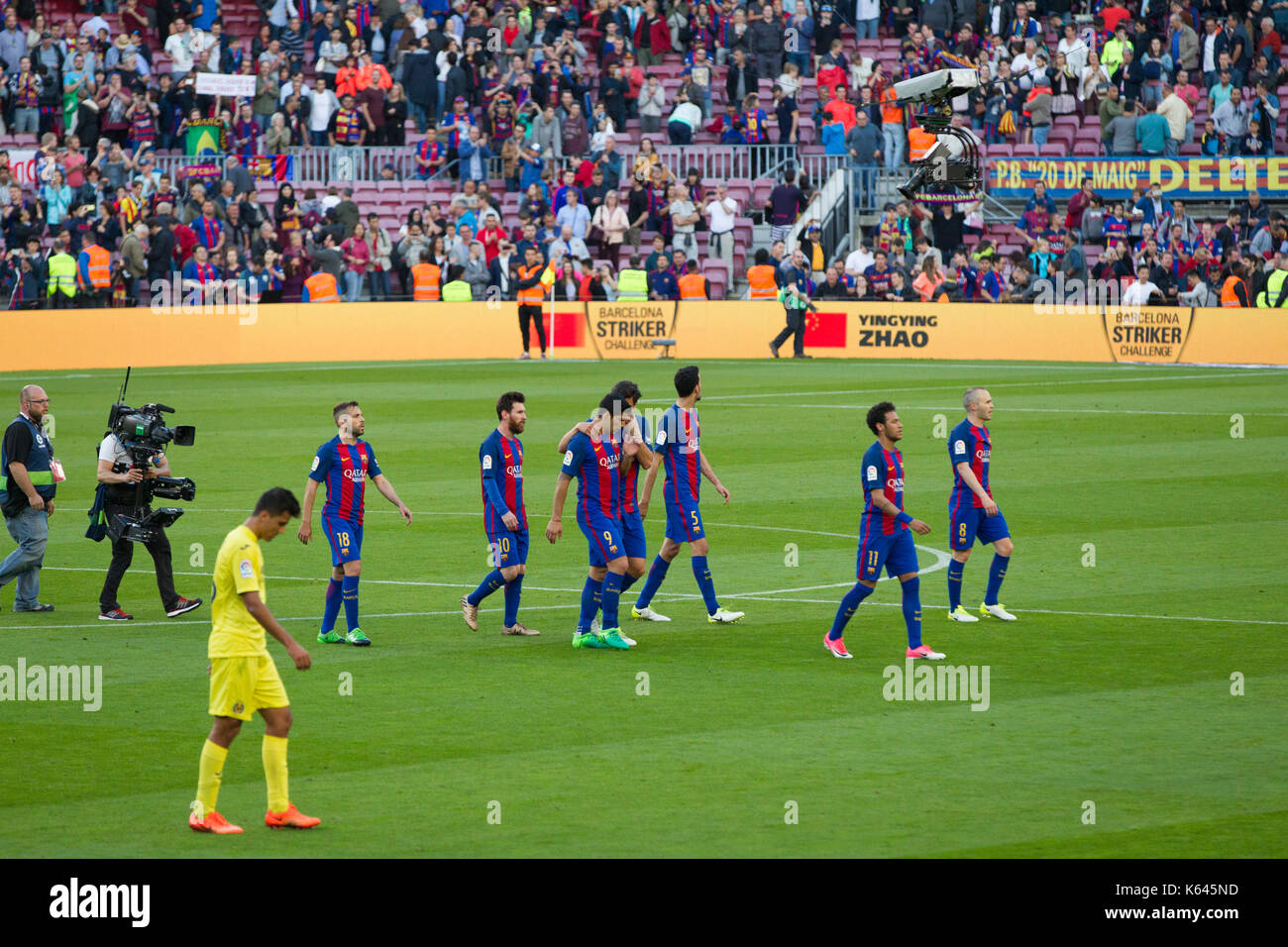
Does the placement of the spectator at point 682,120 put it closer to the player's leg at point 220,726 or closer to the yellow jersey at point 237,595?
the yellow jersey at point 237,595

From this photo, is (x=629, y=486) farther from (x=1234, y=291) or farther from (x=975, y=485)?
(x=1234, y=291)

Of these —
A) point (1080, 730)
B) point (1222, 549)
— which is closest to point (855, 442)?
point (1222, 549)

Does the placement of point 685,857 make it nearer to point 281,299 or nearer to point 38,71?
point 281,299

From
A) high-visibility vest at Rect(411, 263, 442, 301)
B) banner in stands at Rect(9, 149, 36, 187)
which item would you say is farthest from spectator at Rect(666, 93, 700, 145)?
banner in stands at Rect(9, 149, 36, 187)

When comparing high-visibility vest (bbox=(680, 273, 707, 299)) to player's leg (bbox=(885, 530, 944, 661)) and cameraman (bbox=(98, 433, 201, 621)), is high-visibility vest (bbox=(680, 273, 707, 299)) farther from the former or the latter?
player's leg (bbox=(885, 530, 944, 661))

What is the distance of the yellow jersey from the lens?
9.70 m

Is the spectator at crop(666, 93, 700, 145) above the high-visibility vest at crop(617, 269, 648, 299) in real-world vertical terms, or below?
above

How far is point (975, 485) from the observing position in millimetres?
15578

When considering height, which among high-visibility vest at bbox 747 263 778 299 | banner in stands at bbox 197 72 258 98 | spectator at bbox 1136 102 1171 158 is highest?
banner in stands at bbox 197 72 258 98

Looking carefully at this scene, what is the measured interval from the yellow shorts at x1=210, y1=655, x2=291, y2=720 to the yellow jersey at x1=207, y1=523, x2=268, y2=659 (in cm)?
5

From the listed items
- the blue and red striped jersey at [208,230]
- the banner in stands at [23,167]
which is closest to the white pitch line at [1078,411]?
the blue and red striped jersey at [208,230]

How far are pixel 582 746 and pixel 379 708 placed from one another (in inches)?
69.5

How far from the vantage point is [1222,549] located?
1908 cm

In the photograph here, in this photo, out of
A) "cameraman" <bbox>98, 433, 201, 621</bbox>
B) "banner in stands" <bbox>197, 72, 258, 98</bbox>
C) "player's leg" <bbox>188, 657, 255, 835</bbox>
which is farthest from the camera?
"banner in stands" <bbox>197, 72, 258, 98</bbox>
